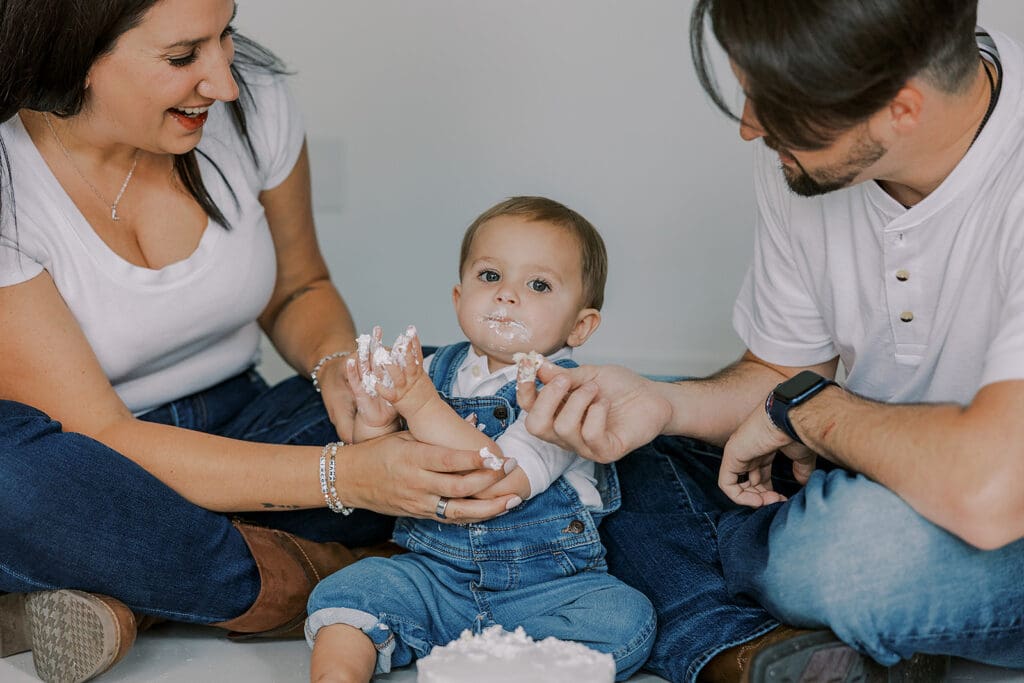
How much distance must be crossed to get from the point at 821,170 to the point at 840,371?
1592mm

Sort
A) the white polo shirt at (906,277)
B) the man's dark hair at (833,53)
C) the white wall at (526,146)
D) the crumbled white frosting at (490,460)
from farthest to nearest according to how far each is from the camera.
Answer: the white wall at (526,146) < the crumbled white frosting at (490,460) < the white polo shirt at (906,277) < the man's dark hair at (833,53)

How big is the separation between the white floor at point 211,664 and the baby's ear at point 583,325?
0.48 meters

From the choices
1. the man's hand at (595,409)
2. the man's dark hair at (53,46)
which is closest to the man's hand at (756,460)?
the man's hand at (595,409)

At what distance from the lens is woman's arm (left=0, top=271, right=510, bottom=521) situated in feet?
5.37

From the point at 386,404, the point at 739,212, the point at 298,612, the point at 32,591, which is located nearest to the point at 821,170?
the point at 386,404

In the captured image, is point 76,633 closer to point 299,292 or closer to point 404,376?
point 404,376

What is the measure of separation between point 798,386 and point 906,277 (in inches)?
9.1

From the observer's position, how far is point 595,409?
1486 millimetres

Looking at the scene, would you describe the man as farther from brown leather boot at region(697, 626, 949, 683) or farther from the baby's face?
the baby's face

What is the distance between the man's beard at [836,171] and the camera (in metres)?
1.40

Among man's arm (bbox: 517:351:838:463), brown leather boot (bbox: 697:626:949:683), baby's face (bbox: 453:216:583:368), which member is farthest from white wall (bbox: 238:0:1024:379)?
brown leather boot (bbox: 697:626:949:683)

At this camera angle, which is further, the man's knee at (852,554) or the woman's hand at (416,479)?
the woman's hand at (416,479)

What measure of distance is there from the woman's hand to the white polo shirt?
20.7 inches

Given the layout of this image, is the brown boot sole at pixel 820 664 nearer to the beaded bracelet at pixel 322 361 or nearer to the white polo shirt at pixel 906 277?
the white polo shirt at pixel 906 277
